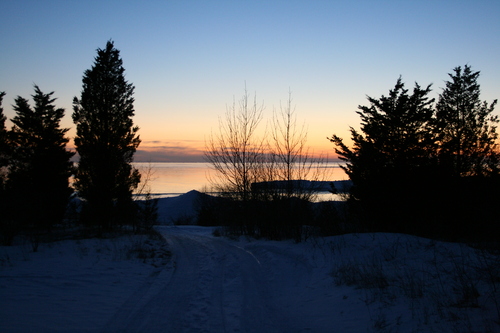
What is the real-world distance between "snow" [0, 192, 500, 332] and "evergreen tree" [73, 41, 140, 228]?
11.0m

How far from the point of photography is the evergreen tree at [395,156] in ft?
74.4

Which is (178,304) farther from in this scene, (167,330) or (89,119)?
(89,119)

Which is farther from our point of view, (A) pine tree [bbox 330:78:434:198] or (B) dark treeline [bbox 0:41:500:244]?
(A) pine tree [bbox 330:78:434:198]

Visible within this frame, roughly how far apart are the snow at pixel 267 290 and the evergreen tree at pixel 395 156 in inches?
524

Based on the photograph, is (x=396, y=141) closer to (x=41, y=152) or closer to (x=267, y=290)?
(x=267, y=290)

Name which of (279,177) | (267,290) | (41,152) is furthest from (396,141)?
(41,152)

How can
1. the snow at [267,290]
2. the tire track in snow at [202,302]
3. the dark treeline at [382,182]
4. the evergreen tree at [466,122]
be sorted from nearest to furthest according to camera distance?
the snow at [267,290]
the tire track in snow at [202,302]
the dark treeline at [382,182]
the evergreen tree at [466,122]

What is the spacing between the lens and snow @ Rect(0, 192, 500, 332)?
514 centimetres

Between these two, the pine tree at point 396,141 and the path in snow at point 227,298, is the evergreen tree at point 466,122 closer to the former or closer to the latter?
the pine tree at point 396,141

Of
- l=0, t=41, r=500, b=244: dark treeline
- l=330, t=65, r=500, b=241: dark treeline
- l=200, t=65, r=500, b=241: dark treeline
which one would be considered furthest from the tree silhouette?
l=330, t=65, r=500, b=241: dark treeline

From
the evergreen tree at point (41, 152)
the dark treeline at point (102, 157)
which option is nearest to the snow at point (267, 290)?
the dark treeline at point (102, 157)

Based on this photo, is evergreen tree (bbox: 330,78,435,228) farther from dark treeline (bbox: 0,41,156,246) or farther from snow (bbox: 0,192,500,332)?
dark treeline (bbox: 0,41,156,246)

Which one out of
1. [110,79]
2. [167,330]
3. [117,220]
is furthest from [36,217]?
[167,330]

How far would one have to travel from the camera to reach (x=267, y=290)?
7.85m
